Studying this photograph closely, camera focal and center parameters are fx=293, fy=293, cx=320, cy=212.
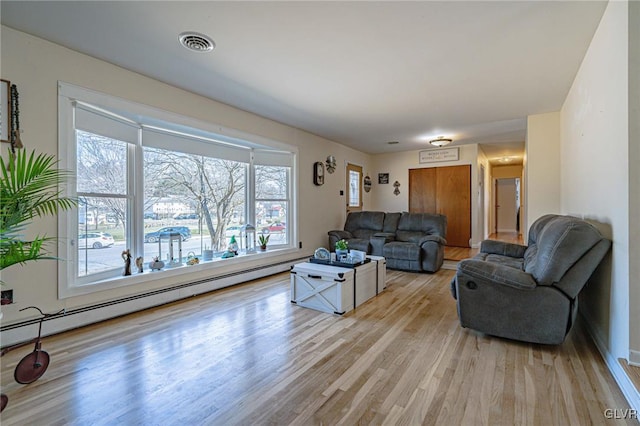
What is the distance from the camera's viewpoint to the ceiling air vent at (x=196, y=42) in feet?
7.55

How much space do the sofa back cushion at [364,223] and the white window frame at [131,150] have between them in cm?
192

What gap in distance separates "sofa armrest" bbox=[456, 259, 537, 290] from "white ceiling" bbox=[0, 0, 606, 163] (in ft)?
6.05

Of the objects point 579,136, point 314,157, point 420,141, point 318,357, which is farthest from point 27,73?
point 420,141

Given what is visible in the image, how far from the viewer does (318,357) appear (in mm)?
2139

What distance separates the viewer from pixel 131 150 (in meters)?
3.19

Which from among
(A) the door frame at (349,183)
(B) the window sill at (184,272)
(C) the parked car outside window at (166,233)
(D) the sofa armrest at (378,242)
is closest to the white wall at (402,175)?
(A) the door frame at (349,183)

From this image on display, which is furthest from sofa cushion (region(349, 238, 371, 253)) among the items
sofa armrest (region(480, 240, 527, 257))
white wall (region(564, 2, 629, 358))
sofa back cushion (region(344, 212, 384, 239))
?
white wall (region(564, 2, 629, 358))

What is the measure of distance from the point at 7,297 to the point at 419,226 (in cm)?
541

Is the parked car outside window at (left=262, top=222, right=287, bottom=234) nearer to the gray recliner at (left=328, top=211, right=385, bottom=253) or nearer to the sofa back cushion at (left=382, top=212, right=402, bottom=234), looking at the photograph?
the gray recliner at (left=328, top=211, right=385, bottom=253)

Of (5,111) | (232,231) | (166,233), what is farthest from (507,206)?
(5,111)

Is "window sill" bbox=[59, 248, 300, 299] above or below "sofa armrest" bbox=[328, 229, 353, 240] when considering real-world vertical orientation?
below

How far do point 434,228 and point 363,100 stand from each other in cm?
283

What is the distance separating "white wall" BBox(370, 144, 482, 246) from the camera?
654cm

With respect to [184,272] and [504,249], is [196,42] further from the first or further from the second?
[504,249]
